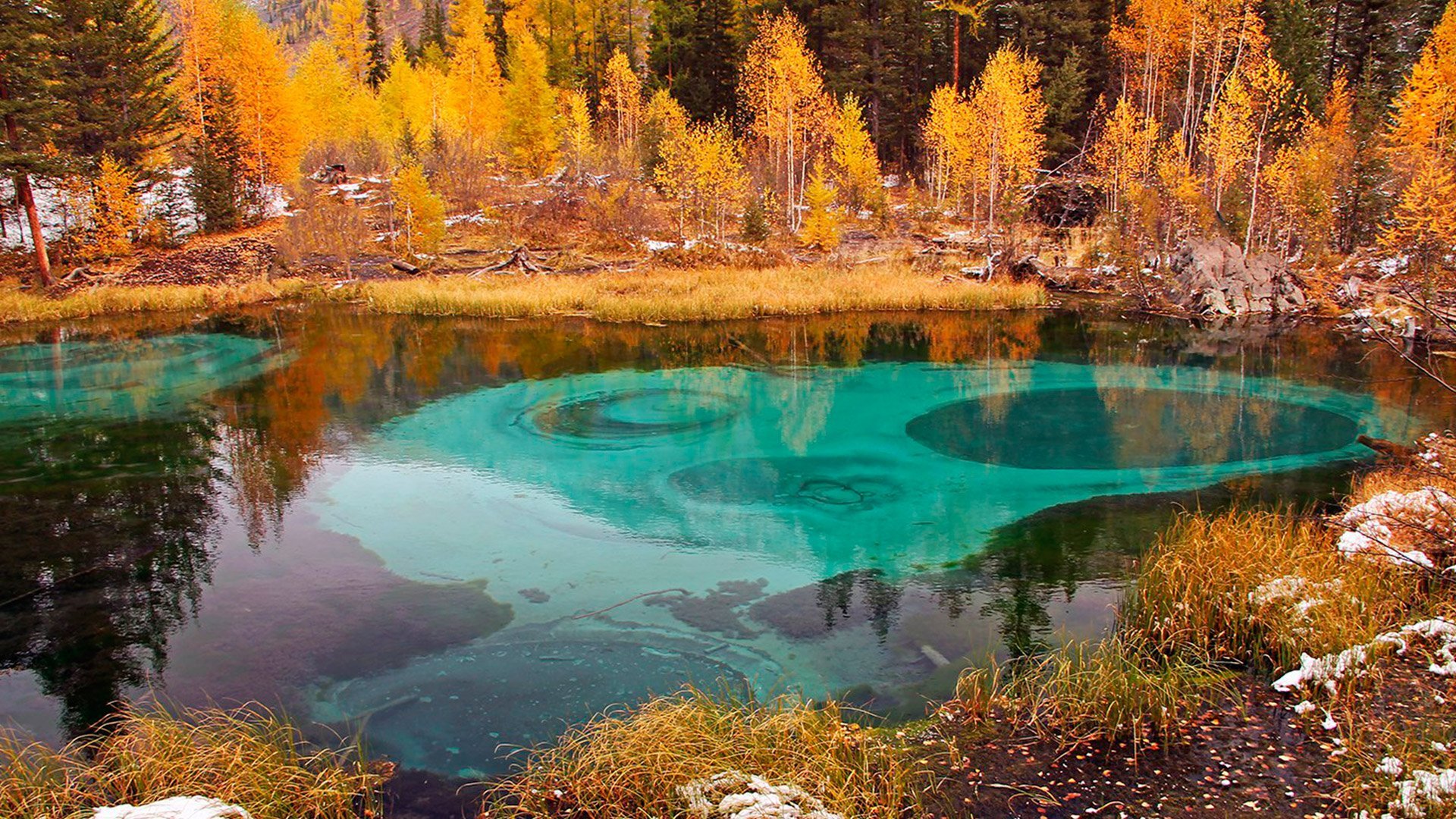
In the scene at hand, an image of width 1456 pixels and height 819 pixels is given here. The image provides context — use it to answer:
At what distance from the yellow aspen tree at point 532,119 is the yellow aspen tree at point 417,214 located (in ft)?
28.4

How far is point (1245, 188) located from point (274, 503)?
33877 mm

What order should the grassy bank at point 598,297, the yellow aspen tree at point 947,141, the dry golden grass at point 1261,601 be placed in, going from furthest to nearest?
the yellow aspen tree at point 947,141
the grassy bank at point 598,297
the dry golden grass at point 1261,601

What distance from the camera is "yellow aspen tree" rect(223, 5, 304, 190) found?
1526 inches

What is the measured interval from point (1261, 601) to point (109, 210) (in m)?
36.4

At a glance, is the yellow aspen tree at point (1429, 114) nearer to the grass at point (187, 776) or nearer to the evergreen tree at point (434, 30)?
the grass at point (187, 776)

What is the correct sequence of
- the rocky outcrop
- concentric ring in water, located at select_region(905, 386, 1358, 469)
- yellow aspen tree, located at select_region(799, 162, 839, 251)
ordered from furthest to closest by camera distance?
yellow aspen tree, located at select_region(799, 162, 839, 251) → the rocky outcrop → concentric ring in water, located at select_region(905, 386, 1358, 469)

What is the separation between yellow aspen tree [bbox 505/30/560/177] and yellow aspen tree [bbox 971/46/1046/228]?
65.8 ft

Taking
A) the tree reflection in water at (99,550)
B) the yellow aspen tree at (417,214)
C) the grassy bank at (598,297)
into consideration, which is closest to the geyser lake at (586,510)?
the tree reflection in water at (99,550)

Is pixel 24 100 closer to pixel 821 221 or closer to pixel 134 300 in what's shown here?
pixel 134 300

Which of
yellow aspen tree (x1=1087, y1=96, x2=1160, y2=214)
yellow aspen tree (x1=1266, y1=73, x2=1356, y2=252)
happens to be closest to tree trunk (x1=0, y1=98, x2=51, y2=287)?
yellow aspen tree (x1=1087, y1=96, x2=1160, y2=214)

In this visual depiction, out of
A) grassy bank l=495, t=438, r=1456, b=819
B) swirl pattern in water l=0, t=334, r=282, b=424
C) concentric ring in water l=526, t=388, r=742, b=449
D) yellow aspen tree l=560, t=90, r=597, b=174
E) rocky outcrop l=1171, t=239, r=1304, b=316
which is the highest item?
yellow aspen tree l=560, t=90, r=597, b=174

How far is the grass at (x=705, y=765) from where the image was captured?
5031 millimetres

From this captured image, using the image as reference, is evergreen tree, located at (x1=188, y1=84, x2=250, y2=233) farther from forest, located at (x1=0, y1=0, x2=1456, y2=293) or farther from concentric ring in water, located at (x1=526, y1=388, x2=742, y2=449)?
concentric ring in water, located at (x1=526, y1=388, x2=742, y2=449)

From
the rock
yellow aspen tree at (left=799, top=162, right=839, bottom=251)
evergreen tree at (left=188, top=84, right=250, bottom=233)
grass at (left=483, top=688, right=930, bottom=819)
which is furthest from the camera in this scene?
evergreen tree at (left=188, top=84, right=250, bottom=233)
